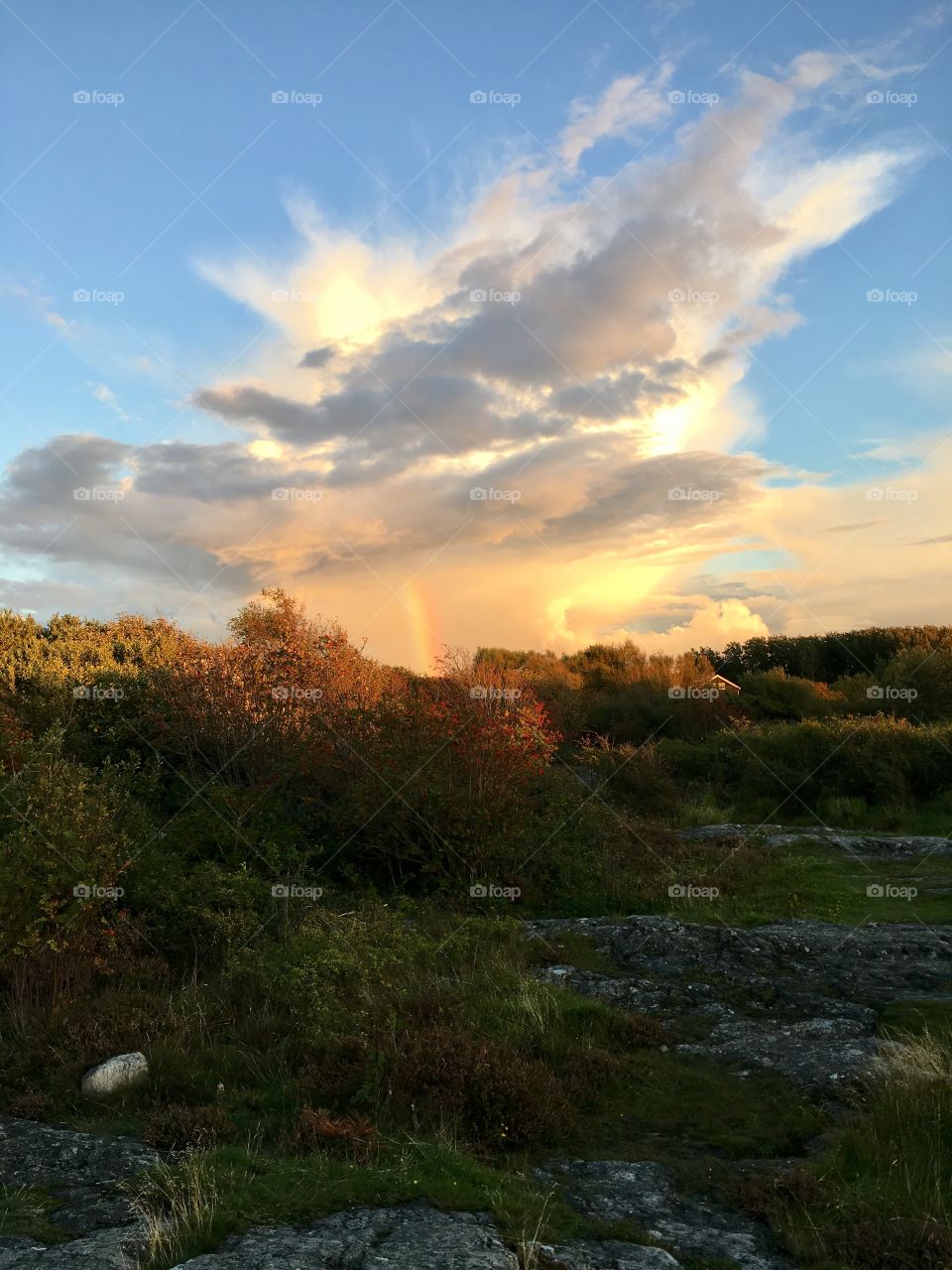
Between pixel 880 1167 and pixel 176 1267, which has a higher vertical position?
pixel 176 1267

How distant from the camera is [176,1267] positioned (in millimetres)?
4758

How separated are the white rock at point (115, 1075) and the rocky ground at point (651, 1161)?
71cm

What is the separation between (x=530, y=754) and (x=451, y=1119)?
28.3ft

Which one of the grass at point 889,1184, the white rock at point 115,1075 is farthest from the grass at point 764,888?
the white rock at point 115,1075

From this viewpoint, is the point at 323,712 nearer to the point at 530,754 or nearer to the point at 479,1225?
the point at 530,754

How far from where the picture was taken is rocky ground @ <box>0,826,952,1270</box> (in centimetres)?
496

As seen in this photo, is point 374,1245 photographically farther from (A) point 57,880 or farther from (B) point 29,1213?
(A) point 57,880

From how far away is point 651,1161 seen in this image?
652 cm

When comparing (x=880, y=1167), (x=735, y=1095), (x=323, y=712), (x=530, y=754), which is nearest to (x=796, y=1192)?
(x=880, y=1167)

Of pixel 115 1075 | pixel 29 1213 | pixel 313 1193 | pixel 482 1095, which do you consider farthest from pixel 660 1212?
pixel 115 1075

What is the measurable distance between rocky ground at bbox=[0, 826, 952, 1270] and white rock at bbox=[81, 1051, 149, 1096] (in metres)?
0.71

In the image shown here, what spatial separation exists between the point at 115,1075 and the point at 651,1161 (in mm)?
4218

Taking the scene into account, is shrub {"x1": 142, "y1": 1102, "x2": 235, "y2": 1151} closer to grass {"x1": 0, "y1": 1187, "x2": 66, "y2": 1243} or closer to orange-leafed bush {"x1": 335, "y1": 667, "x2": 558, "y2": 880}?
grass {"x1": 0, "y1": 1187, "x2": 66, "y2": 1243}

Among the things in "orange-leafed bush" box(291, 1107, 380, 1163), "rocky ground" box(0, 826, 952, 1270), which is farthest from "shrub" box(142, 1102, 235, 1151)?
"orange-leafed bush" box(291, 1107, 380, 1163)
